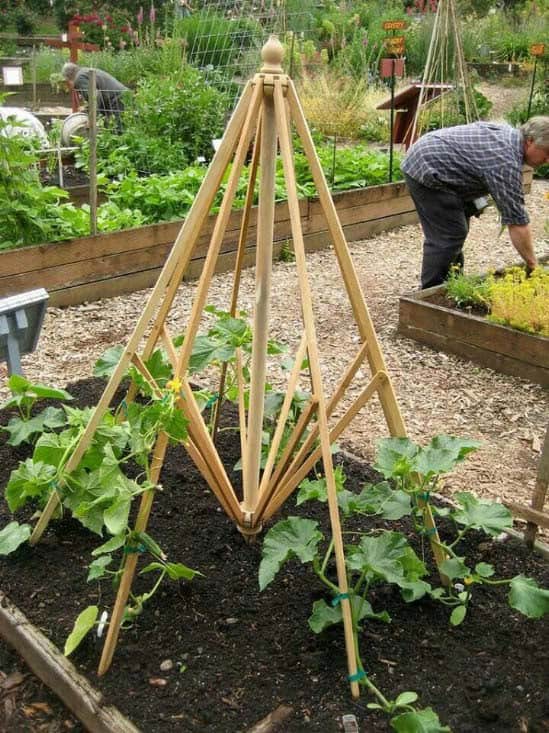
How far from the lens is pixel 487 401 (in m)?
4.33

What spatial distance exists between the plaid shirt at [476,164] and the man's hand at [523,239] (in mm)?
44

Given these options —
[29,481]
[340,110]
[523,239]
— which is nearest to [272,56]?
[29,481]

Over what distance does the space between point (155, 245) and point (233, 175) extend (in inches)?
150

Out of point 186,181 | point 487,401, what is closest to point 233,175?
point 487,401

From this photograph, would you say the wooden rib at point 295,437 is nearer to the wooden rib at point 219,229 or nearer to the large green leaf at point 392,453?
the large green leaf at point 392,453

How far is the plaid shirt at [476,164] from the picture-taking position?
191 inches

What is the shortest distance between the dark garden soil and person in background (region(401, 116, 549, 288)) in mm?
2755

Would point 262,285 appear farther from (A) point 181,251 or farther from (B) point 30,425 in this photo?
(B) point 30,425

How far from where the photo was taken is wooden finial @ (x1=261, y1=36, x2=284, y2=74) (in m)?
2.04

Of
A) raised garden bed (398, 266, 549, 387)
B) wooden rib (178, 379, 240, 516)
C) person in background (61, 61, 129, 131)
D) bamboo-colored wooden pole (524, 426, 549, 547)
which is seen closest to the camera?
wooden rib (178, 379, 240, 516)

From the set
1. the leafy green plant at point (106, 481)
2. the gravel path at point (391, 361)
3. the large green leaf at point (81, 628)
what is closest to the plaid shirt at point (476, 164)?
the gravel path at point (391, 361)

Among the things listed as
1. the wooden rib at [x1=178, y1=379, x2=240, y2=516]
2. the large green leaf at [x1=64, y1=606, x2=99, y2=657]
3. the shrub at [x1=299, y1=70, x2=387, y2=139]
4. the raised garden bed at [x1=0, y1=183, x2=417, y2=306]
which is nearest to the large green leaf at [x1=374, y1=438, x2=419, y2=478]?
the wooden rib at [x1=178, y1=379, x2=240, y2=516]

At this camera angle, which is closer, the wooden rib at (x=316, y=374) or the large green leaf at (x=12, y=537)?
the wooden rib at (x=316, y=374)

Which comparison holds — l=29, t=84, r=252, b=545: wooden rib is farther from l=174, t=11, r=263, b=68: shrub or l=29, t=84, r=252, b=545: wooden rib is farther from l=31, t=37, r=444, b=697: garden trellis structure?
l=174, t=11, r=263, b=68: shrub
